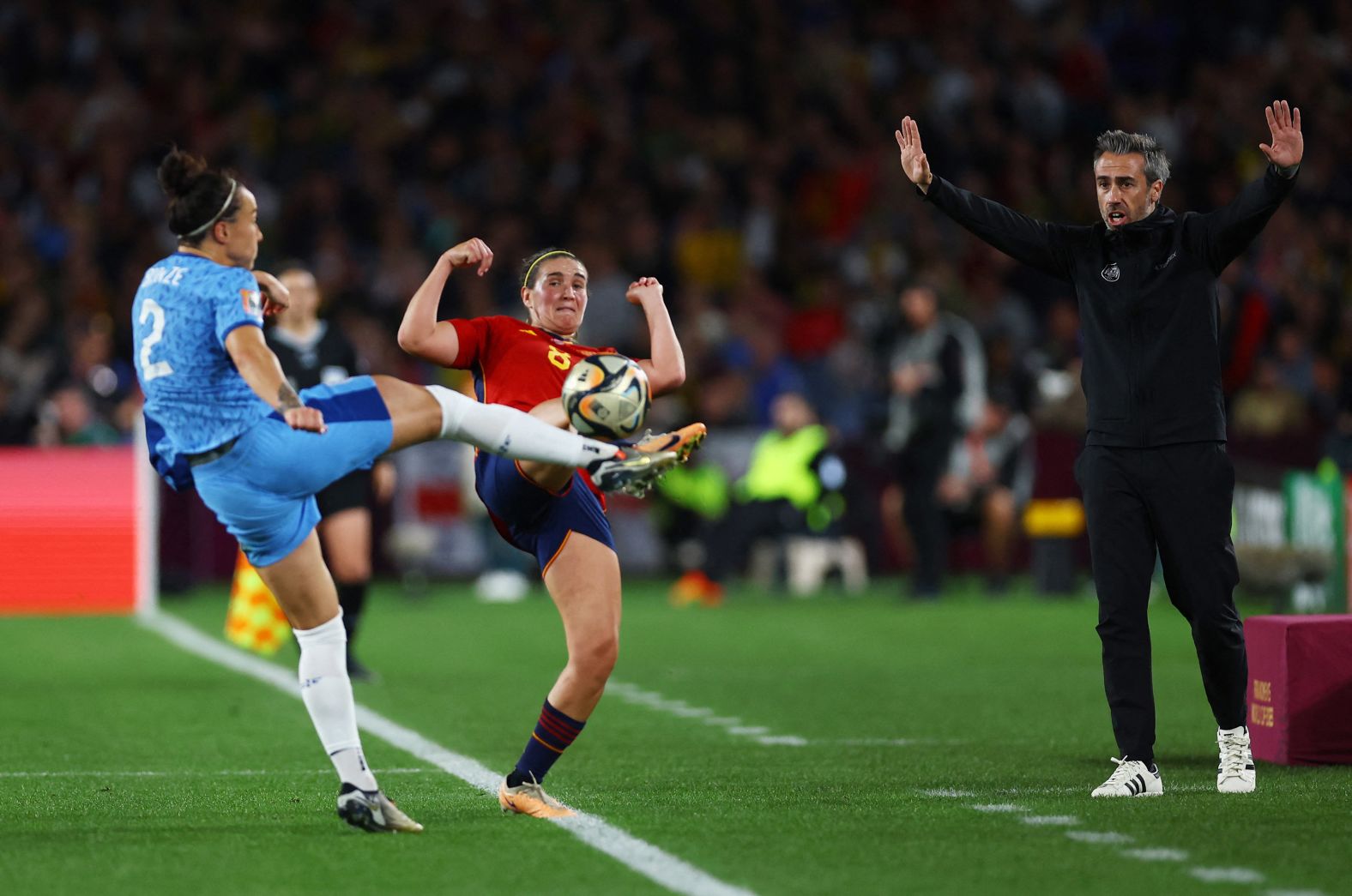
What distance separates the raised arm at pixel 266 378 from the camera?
5.84m

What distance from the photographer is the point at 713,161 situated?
22.5m

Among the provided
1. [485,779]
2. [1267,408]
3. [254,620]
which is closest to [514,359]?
[485,779]

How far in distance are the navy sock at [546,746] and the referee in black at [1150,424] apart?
1.87 m

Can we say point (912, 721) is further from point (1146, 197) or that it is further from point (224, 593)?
point (224, 593)

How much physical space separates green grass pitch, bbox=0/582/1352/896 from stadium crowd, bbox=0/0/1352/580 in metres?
6.96

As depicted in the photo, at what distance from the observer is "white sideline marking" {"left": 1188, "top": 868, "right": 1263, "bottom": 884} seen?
5.36 meters

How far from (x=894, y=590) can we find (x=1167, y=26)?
339 inches

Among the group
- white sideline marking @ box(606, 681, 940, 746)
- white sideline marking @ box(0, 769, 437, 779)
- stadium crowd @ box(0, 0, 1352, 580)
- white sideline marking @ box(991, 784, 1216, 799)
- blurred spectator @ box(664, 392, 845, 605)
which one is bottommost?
white sideline marking @ box(606, 681, 940, 746)

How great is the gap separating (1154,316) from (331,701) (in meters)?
3.07

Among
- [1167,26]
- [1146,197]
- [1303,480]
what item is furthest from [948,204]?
[1167,26]

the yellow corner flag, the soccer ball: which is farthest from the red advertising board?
the soccer ball

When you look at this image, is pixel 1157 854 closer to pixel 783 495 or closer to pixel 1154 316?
pixel 1154 316

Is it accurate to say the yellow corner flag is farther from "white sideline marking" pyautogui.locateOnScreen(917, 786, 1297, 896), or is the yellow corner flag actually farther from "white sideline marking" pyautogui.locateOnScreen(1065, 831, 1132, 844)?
"white sideline marking" pyautogui.locateOnScreen(1065, 831, 1132, 844)

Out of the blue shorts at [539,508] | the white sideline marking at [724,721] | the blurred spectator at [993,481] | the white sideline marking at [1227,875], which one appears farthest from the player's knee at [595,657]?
the blurred spectator at [993,481]
